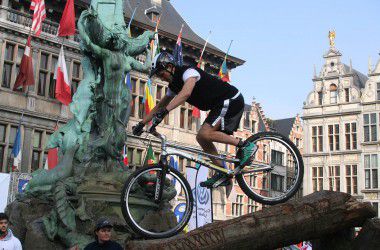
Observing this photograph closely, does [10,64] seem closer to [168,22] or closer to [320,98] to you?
[168,22]

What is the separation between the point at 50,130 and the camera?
29.4 metres

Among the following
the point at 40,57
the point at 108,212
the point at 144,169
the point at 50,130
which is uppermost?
the point at 40,57

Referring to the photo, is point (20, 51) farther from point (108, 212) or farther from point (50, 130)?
point (108, 212)

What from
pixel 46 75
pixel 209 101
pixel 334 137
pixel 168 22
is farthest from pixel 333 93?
pixel 209 101

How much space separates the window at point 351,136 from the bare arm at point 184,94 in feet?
130

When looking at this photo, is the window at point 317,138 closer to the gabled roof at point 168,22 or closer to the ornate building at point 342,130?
the ornate building at point 342,130

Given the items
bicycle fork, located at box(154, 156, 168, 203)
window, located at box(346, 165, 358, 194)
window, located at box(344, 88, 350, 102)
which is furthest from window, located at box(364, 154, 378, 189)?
bicycle fork, located at box(154, 156, 168, 203)

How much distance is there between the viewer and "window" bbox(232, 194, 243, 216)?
138 ft

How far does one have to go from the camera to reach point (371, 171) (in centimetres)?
A: 4259

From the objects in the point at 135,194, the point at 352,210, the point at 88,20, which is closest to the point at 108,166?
the point at 88,20

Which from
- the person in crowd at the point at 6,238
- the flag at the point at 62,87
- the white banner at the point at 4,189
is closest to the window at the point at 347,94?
the flag at the point at 62,87

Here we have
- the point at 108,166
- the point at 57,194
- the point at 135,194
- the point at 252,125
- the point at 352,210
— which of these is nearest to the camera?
the point at 352,210

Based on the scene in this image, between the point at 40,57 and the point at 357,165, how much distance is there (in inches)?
1019

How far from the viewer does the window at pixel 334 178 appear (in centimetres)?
4472
